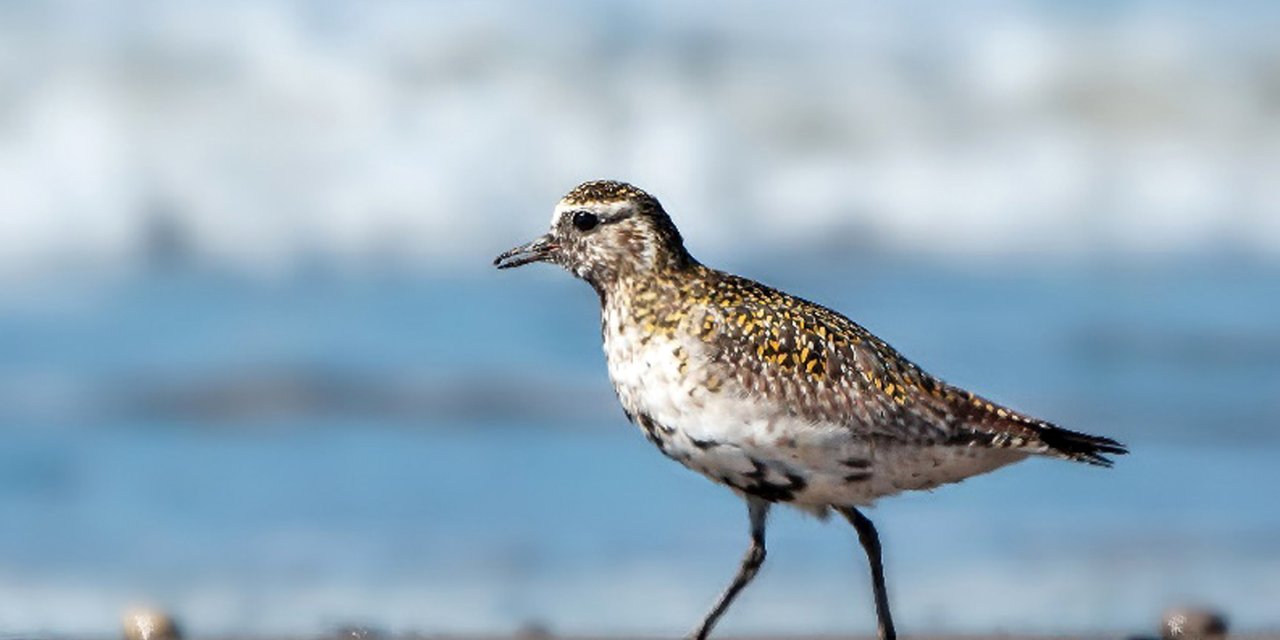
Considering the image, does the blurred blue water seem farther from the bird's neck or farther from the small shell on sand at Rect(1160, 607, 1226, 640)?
the bird's neck

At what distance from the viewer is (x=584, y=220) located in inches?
326

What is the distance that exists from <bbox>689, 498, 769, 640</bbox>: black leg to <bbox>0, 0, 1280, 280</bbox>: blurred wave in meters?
9.99

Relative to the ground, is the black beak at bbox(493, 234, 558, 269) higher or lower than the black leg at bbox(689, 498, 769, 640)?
higher

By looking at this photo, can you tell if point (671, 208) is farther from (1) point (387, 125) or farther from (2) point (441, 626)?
(2) point (441, 626)

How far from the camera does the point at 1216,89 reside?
21875 millimetres

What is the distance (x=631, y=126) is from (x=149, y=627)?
12.5 metres

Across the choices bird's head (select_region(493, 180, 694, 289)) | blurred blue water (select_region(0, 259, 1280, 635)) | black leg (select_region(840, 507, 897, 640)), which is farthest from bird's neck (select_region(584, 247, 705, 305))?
blurred blue water (select_region(0, 259, 1280, 635))

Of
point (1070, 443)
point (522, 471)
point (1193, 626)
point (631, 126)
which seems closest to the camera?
point (1070, 443)

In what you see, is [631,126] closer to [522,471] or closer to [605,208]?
[522,471]

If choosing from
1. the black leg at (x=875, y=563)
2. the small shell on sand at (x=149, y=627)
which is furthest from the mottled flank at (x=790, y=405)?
the small shell on sand at (x=149, y=627)

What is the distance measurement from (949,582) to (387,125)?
35.8ft

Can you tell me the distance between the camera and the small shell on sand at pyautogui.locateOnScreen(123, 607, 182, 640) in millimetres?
8453

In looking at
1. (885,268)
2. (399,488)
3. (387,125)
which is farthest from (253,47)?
(399,488)

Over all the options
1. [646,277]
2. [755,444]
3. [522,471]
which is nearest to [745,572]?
[755,444]
